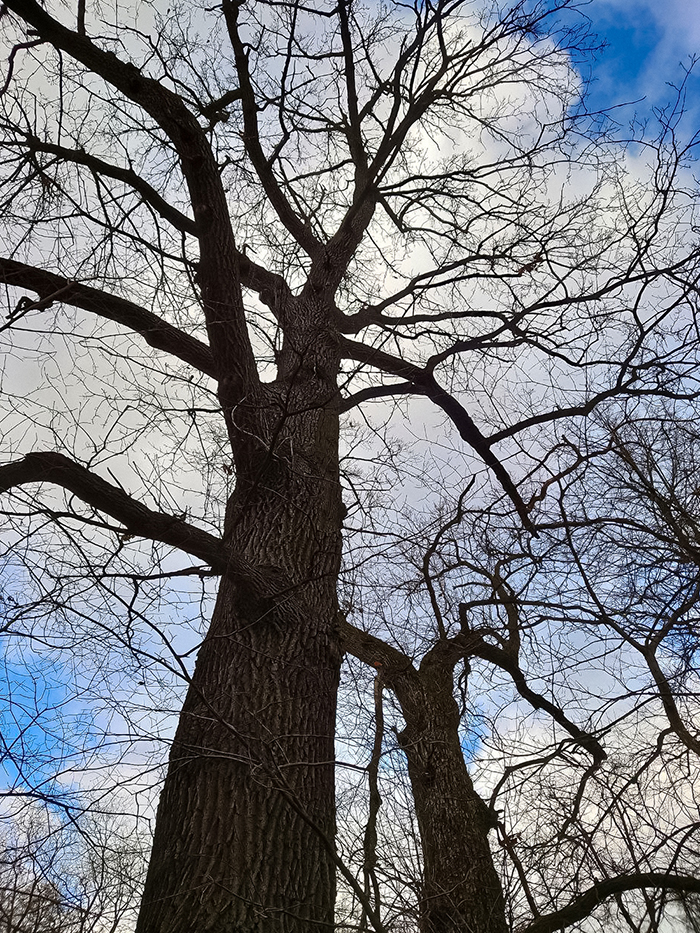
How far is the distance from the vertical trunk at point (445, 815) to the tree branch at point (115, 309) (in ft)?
6.65

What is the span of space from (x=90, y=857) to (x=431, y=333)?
421cm

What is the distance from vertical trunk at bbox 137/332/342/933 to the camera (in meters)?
1.93

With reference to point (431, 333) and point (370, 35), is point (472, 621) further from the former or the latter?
point (370, 35)

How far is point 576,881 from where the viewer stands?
6.42 feet

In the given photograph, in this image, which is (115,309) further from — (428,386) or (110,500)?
(428,386)

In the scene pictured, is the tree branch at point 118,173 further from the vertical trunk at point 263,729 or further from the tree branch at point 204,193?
the vertical trunk at point 263,729

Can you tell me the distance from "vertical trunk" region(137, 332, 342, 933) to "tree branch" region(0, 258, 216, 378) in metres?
0.41

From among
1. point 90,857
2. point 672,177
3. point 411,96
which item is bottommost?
point 90,857

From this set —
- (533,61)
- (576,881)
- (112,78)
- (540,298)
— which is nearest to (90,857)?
(576,881)

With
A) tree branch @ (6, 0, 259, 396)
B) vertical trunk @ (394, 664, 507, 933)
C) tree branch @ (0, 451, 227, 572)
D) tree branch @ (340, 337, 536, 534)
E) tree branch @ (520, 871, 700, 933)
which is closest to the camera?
tree branch @ (520, 871, 700, 933)

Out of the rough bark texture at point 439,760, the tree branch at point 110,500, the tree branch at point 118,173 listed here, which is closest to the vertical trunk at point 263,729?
the tree branch at point 110,500

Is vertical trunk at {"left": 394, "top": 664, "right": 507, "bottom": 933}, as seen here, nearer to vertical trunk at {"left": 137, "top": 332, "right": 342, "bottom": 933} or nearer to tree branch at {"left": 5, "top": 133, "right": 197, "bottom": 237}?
vertical trunk at {"left": 137, "top": 332, "right": 342, "bottom": 933}

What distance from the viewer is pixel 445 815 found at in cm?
356

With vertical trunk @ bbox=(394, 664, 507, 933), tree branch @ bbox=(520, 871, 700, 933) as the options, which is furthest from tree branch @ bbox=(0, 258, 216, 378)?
tree branch @ bbox=(520, 871, 700, 933)
